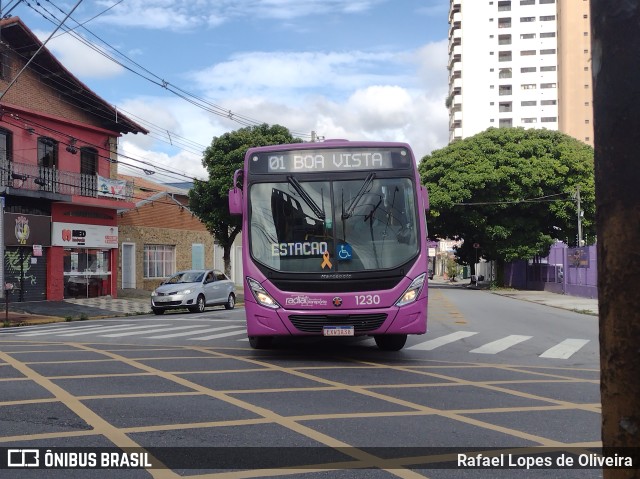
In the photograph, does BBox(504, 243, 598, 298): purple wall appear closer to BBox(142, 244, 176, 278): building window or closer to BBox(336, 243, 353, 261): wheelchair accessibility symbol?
BBox(336, 243, 353, 261): wheelchair accessibility symbol

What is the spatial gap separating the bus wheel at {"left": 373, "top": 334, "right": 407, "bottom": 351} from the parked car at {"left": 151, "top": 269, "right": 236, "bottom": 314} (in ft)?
40.1

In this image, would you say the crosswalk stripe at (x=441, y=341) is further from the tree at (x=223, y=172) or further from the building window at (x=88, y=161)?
the building window at (x=88, y=161)

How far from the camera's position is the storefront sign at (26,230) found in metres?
24.0

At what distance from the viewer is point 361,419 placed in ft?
19.3

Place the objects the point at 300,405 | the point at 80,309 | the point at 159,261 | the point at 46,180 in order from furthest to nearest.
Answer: the point at 159,261 → the point at 46,180 → the point at 80,309 → the point at 300,405

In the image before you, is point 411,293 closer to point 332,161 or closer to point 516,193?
point 332,161

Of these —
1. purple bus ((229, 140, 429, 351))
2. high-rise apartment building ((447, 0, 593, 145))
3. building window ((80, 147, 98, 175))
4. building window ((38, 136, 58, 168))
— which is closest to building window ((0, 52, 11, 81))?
Answer: building window ((38, 136, 58, 168))

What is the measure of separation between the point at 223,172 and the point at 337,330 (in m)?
23.0

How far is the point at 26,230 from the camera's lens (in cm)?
2467

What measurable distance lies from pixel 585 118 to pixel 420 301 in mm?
81273

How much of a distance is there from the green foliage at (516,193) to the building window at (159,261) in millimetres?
17491

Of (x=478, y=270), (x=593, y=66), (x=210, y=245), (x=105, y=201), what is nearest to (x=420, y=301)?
(x=593, y=66)

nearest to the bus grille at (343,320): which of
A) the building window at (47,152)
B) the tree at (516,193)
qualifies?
the building window at (47,152)

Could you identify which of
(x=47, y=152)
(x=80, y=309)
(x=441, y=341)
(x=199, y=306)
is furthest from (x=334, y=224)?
(x=47, y=152)
